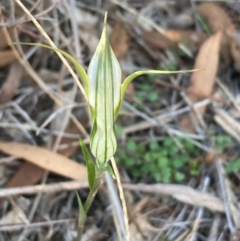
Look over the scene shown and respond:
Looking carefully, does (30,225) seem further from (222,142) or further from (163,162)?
(222,142)

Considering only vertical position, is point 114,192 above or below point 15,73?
below

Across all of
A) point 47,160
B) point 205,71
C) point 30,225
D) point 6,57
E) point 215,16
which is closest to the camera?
point 30,225

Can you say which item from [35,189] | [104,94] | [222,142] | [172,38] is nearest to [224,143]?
[222,142]

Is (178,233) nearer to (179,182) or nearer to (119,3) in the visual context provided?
(179,182)

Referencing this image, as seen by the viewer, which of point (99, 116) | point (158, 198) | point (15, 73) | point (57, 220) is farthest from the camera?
point (15, 73)

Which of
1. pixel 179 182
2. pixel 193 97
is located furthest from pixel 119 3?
pixel 179 182

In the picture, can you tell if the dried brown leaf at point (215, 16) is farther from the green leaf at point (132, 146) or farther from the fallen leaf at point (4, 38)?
the fallen leaf at point (4, 38)

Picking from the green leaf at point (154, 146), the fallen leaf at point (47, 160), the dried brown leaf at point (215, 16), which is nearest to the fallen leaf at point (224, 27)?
the dried brown leaf at point (215, 16)
